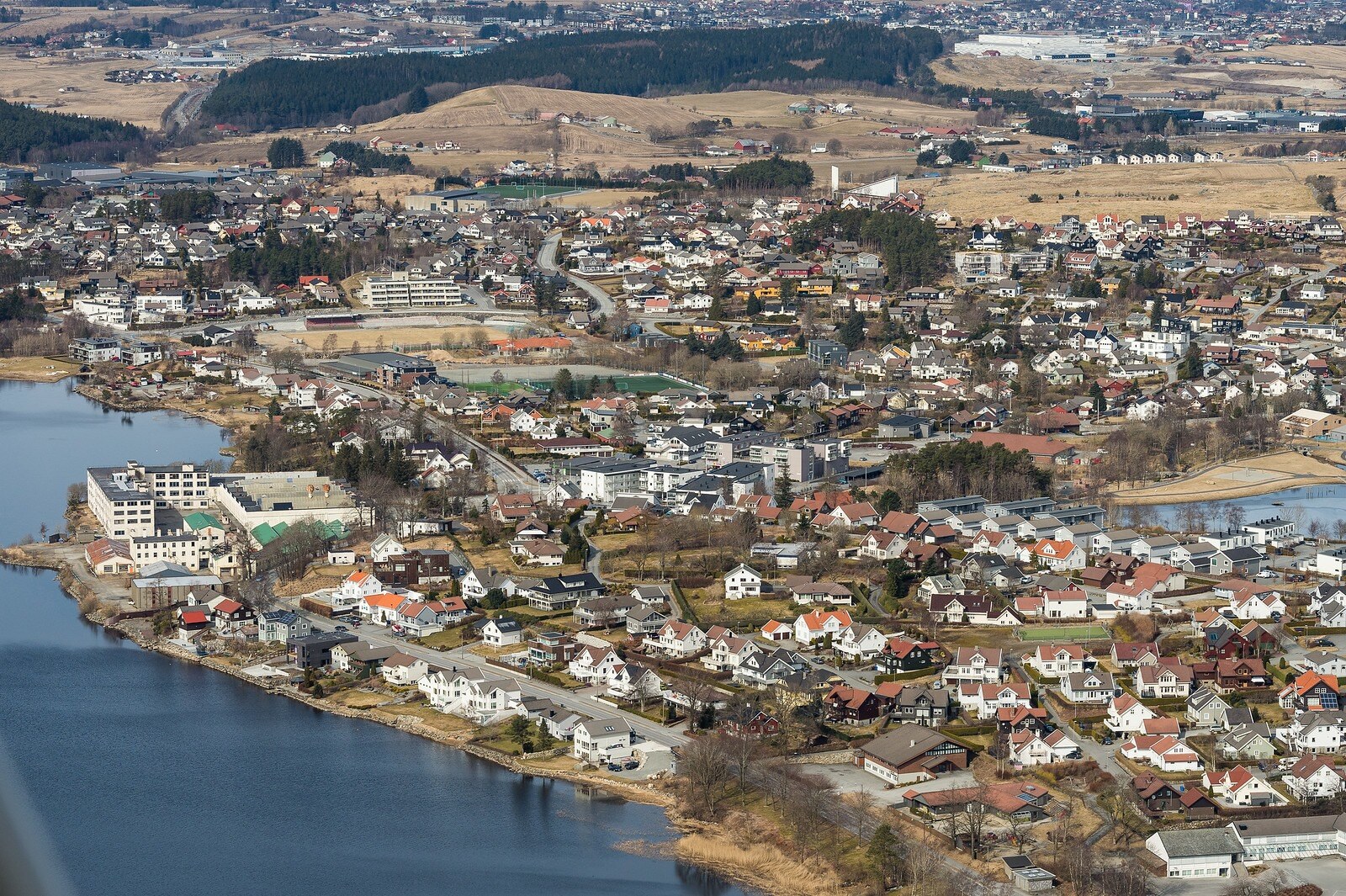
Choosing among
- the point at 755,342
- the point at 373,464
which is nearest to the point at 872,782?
the point at 373,464

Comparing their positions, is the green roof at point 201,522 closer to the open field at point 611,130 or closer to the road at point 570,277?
the road at point 570,277

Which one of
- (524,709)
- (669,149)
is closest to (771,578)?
(524,709)

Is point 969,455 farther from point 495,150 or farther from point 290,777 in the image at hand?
point 495,150

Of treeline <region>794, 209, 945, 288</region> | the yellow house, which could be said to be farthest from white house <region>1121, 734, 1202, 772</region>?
treeline <region>794, 209, 945, 288</region>

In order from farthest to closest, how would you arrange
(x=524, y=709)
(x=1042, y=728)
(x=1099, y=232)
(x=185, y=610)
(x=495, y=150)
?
(x=495, y=150)
(x=1099, y=232)
(x=185, y=610)
(x=524, y=709)
(x=1042, y=728)

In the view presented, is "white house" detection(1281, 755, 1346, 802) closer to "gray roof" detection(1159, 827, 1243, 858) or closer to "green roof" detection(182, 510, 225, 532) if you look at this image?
"gray roof" detection(1159, 827, 1243, 858)
